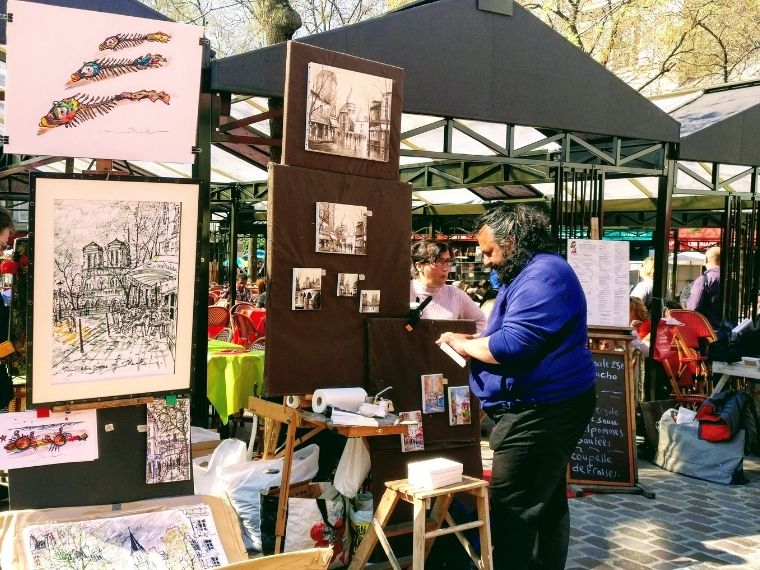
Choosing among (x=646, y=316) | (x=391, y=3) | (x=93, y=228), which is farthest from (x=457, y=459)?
(x=391, y=3)

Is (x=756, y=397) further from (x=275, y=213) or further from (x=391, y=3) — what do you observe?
(x=391, y=3)

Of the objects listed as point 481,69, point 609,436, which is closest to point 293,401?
point 609,436

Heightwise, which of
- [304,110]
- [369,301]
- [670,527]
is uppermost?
[304,110]

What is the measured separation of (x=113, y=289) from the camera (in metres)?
2.73

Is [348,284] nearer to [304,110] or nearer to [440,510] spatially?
[304,110]

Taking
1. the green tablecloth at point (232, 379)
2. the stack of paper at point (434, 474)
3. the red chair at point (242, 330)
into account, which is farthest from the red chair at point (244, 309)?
the stack of paper at point (434, 474)

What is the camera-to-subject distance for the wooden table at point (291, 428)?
3232 millimetres

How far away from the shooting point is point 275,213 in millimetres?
3393

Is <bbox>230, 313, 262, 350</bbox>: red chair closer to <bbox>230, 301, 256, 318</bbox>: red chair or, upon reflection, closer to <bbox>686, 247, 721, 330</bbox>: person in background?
<bbox>230, 301, 256, 318</bbox>: red chair

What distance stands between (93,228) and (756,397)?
6.39 metres

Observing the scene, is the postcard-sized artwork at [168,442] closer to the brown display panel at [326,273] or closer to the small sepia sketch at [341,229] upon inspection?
the brown display panel at [326,273]

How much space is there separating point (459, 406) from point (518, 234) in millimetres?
1081

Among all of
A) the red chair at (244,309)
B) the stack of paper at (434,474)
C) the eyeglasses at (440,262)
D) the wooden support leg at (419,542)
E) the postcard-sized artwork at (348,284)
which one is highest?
the eyeglasses at (440,262)

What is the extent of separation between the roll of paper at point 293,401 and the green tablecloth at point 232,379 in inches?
91.9
